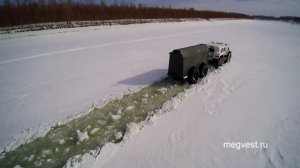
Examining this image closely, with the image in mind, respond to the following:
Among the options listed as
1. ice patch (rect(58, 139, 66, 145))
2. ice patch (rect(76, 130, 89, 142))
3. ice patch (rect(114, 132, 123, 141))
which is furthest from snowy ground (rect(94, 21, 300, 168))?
ice patch (rect(58, 139, 66, 145))

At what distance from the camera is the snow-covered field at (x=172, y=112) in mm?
6540

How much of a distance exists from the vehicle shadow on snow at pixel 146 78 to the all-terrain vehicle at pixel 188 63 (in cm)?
144

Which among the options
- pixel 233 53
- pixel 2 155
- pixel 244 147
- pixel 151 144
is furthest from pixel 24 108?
pixel 233 53

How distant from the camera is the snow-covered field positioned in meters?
6.54

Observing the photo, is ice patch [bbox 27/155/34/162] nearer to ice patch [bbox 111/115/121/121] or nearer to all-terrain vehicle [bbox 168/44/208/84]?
ice patch [bbox 111/115/121/121]

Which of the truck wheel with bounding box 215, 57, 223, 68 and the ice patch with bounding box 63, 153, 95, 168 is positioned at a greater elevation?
the truck wheel with bounding box 215, 57, 223, 68

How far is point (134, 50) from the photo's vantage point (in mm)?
19516

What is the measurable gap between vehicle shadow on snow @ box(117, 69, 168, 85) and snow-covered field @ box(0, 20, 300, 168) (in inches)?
2.1

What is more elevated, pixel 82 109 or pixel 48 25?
pixel 48 25

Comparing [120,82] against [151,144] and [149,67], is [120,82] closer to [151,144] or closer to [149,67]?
[149,67]

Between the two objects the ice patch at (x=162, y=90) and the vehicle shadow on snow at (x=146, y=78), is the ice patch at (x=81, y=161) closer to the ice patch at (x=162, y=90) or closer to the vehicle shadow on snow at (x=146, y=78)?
the ice patch at (x=162, y=90)

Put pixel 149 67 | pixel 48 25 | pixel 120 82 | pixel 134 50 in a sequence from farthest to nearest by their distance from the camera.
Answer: pixel 48 25 → pixel 134 50 → pixel 149 67 → pixel 120 82

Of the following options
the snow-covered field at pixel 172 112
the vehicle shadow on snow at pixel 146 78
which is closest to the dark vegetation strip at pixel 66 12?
the snow-covered field at pixel 172 112

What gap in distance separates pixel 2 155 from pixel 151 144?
4213mm
